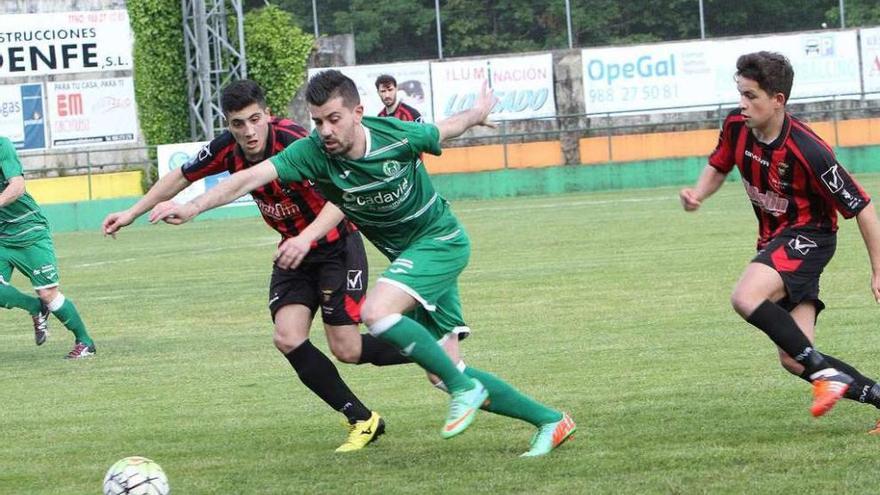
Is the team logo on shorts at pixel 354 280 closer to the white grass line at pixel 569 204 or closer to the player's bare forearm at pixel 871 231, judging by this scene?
the player's bare forearm at pixel 871 231

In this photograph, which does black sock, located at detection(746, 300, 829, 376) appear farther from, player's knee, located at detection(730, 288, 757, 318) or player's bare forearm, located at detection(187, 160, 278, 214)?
player's bare forearm, located at detection(187, 160, 278, 214)

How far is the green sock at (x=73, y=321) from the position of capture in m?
11.0

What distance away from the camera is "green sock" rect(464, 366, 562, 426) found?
6.25m


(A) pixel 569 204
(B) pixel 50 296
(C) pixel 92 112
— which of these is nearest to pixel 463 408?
(B) pixel 50 296

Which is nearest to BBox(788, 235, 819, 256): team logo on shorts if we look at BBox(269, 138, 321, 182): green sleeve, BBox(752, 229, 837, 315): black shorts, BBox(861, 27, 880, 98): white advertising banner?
BBox(752, 229, 837, 315): black shorts

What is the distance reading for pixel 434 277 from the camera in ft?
20.2

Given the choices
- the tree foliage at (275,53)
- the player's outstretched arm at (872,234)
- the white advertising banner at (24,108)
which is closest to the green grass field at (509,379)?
the player's outstretched arm at (872,234)

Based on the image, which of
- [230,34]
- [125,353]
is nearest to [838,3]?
[230,34]

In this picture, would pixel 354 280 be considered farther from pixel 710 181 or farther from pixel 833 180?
pixel 833 180

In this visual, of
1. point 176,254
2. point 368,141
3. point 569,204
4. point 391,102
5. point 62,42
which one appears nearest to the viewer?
point 368,141

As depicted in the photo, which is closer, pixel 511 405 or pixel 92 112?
pixel 511 405

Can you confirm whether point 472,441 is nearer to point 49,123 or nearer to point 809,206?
point 809,206

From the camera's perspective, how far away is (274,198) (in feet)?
23.2

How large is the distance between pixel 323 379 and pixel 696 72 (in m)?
32.0
